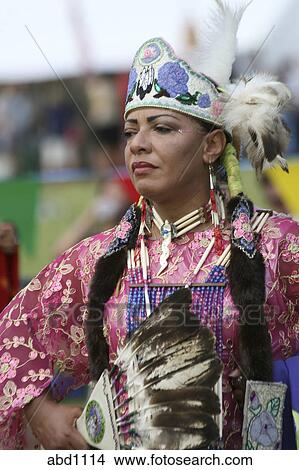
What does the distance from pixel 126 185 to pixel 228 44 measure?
0.71m

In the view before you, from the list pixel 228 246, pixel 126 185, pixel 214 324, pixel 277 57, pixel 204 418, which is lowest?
pixel 204 418

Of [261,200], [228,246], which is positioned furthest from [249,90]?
[261,200]

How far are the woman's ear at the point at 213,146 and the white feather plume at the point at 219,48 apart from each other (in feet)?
0.51

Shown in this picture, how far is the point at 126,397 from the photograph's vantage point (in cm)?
275

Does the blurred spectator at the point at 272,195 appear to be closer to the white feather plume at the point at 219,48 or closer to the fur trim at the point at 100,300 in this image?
the white feather plume at the point at 219,48

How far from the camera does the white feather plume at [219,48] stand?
2.94 m

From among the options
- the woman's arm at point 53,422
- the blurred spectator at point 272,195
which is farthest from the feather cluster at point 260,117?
the blurred spectator at point 272,195

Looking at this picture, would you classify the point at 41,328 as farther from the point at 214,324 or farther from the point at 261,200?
the point at 261,200

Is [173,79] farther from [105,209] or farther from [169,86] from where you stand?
[105,209]

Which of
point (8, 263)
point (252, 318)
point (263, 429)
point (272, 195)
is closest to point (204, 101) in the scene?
point (252, 318)

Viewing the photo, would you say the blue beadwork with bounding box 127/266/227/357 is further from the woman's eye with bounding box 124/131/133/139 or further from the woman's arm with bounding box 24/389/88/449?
the woman's eye with bounding box 124/131/133/139

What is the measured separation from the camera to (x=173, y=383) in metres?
2.68

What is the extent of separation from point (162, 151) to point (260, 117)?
32cm

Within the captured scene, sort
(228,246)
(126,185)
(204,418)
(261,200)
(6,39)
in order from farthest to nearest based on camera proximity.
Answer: (261,200), (126,185), (6,39), (228,246), (204,418)
